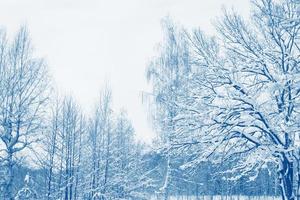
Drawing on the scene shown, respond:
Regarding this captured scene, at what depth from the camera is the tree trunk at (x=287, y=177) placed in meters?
10.3

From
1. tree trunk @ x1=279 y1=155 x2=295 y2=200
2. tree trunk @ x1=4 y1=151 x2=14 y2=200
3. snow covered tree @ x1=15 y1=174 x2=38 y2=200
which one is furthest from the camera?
snow covered tree @ x1=15 y1=174 x2=38 y2=200

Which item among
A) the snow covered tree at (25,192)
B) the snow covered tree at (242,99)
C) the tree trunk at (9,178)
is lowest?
the snow covered tree at (25,192)

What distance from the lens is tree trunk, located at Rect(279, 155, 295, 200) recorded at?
10.3 meters

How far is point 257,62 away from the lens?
10977mm

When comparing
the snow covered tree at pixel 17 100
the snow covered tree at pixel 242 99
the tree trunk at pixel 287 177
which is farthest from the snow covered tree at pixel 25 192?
the tree trunk at pixel 287 177

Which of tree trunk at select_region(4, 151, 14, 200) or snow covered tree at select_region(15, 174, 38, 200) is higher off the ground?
tree trunk at select_region(4, 151, 14, 200)

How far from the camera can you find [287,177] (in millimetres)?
10422

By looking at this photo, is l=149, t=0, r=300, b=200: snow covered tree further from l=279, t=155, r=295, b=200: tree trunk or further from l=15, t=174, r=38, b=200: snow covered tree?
l=15, t=174, r=38, b=200: snow covered tree

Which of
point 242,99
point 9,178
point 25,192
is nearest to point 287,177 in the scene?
point 242,99

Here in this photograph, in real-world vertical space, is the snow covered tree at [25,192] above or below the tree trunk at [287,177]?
below

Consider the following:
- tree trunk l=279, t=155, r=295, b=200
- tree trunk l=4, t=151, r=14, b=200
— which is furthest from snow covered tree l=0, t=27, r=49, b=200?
tree trunk l=279, t=155, r=295, b=200

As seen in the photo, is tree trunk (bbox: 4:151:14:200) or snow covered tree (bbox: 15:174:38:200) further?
snow covered tree (bbox: 15:174:38:200)

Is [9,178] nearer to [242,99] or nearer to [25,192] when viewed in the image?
[25,192]

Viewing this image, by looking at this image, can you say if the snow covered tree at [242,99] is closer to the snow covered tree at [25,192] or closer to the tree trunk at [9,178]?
the tree trunk at [9,178]
